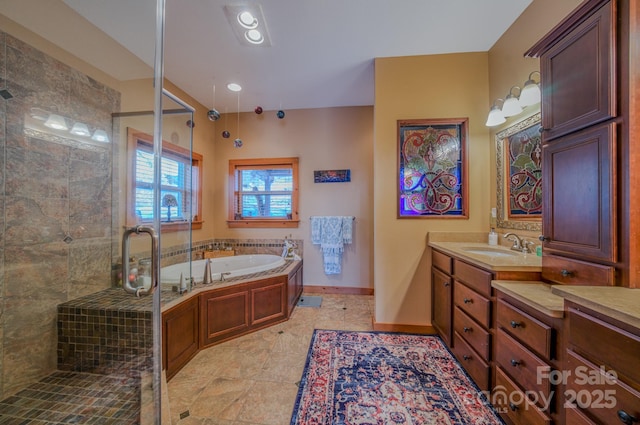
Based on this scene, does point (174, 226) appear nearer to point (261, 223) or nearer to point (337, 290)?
point (261, 223)

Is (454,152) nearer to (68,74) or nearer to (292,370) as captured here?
(292,370)

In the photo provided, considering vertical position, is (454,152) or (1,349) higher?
(454,152)

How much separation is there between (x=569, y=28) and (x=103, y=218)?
3.24 m

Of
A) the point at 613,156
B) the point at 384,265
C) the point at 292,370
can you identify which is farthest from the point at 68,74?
the point at 613,156

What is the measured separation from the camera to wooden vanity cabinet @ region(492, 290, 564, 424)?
963 millimetres

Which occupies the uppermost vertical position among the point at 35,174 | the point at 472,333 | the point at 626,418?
the point at 35,174

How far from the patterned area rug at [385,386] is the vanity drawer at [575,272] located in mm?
919

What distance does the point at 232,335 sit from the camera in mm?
2174

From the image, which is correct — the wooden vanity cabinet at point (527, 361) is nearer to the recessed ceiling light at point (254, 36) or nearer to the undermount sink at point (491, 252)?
the undermount sink at point (491, 252)

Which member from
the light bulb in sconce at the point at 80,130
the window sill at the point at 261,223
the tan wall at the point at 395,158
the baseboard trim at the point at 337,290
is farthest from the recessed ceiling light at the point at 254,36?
the baseboard trim at the point at 337,290

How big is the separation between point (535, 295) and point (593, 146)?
737 mm

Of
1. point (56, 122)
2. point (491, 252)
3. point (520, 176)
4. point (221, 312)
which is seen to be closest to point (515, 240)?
point (491, 252)

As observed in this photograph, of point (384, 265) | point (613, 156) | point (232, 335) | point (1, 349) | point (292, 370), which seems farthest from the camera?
point (384, 265)

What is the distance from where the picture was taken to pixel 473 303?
5.06ft
